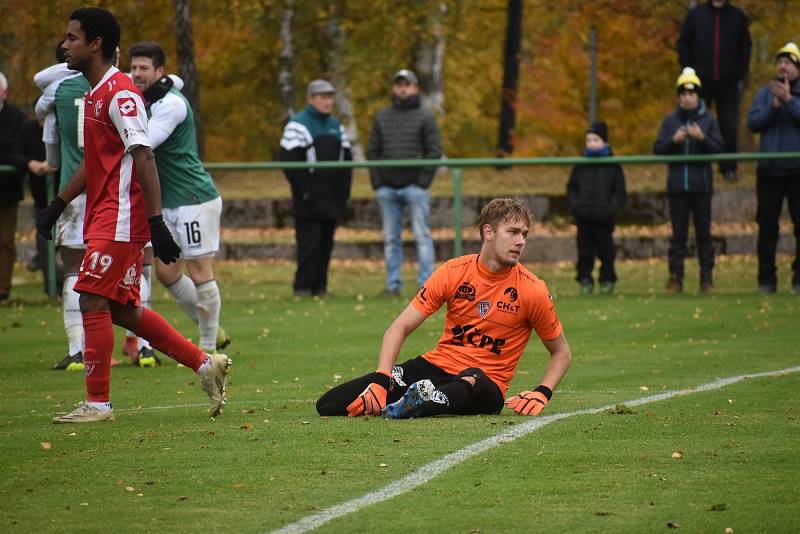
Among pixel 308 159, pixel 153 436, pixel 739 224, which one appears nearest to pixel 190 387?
pixel 153 436

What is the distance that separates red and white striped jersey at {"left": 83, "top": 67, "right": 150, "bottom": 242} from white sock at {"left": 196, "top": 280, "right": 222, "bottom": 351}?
336cm

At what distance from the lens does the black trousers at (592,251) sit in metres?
18.8

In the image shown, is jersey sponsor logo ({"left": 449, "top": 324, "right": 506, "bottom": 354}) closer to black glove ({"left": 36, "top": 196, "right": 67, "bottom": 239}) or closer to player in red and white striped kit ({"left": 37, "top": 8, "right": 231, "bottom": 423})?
player in red and white striped kit ({"left": 37, "top": 8, "right": 231, "bottom": 423})

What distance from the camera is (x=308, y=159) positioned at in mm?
19453

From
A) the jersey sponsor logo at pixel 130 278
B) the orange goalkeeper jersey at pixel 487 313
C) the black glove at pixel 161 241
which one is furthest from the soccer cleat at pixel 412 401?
the jersey sponsor logo at pixel 130 278

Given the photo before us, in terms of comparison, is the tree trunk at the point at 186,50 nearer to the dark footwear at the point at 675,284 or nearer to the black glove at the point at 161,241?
the dark footwear at the point at 675,284

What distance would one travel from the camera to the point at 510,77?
32344mm

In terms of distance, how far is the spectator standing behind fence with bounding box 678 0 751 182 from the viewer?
20.9 meters

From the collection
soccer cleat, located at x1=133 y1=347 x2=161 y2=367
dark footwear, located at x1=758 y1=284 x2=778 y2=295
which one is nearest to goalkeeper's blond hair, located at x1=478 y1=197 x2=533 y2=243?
soccer cleat, located at x1=133 y1=347 x2=161 y2=367

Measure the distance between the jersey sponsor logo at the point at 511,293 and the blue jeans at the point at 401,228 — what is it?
10.4 metres

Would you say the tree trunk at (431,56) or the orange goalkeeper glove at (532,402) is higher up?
the tree trunk at (431,56)

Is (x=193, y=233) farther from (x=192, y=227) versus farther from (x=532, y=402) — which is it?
(x=532, y=402)

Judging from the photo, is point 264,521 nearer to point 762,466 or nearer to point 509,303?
point 762,466

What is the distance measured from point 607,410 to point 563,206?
53.7ft
